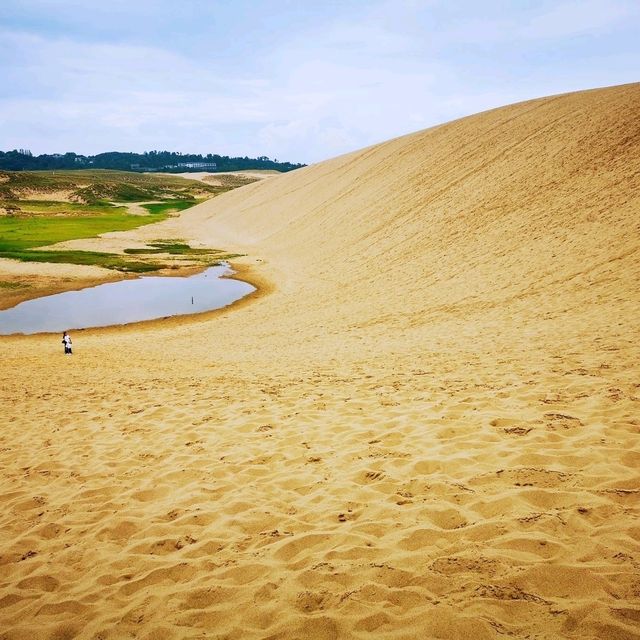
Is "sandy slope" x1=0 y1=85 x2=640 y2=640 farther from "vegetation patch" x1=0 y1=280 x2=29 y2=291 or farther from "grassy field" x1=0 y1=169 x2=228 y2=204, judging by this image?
"grassy field" x1=0 y1=169 x2=228 y2=204

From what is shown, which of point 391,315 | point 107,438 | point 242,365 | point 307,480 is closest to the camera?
point 307,480

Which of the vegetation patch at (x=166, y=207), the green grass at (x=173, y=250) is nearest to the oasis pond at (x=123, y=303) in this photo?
the green grass at (x=173, y=250)

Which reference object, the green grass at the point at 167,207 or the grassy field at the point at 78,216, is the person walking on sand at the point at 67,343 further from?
the green grass at the point at 167,207

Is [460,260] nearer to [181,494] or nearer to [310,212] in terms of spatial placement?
[181,494]

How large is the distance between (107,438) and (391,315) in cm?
1360

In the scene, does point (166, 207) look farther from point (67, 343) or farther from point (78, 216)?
point (67, 343)

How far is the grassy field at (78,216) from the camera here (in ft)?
139

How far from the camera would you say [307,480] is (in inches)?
238

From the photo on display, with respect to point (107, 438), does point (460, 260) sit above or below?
above

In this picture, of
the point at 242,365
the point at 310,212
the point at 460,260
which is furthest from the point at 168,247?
the point at 242,365

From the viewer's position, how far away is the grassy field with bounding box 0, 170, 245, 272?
42.4 meters

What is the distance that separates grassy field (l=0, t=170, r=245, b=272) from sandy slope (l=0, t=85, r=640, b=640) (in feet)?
86.9

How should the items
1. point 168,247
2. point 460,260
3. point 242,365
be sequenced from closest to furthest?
point 242,365, point 460,260, point 168,247

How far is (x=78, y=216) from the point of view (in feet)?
260
